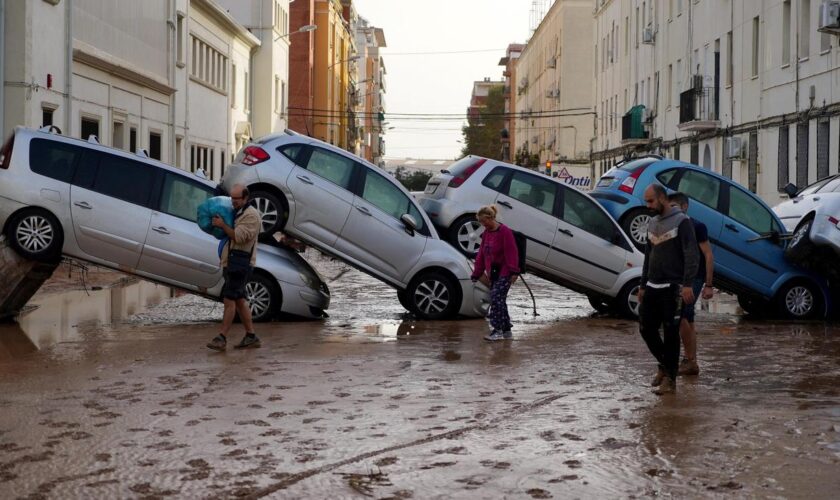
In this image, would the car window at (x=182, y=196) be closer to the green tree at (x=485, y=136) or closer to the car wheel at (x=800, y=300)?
the car wheel at (x=800, y=300)

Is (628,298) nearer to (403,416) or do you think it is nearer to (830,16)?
(403,416)

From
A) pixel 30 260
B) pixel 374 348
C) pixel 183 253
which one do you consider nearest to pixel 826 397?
pixel 374 348

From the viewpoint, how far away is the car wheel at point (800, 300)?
18.2m

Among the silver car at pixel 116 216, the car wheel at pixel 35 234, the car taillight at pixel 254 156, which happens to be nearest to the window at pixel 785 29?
the car taillight at pixel 254 156

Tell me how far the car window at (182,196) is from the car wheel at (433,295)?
9.10 feet

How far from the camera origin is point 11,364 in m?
11.4

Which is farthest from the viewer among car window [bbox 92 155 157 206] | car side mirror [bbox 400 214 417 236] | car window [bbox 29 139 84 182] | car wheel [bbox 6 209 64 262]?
car side mirror [bbox 400 214 417 236]

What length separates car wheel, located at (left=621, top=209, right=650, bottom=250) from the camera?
18422 millimetres

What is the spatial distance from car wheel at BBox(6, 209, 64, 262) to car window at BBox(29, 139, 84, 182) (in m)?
0.46

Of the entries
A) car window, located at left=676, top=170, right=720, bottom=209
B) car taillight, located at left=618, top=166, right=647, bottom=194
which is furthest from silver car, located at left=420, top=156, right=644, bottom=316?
car window, located at left=676, top=170, right=720, bottom=209

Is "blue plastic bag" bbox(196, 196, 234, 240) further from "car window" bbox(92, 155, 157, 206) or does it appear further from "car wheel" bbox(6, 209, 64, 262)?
"car wheel" bbox(6, 209, 64, 262)

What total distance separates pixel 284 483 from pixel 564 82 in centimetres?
7685

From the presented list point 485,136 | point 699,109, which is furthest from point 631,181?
point 485,136

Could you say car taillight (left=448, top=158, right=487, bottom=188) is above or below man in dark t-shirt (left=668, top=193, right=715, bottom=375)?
above
